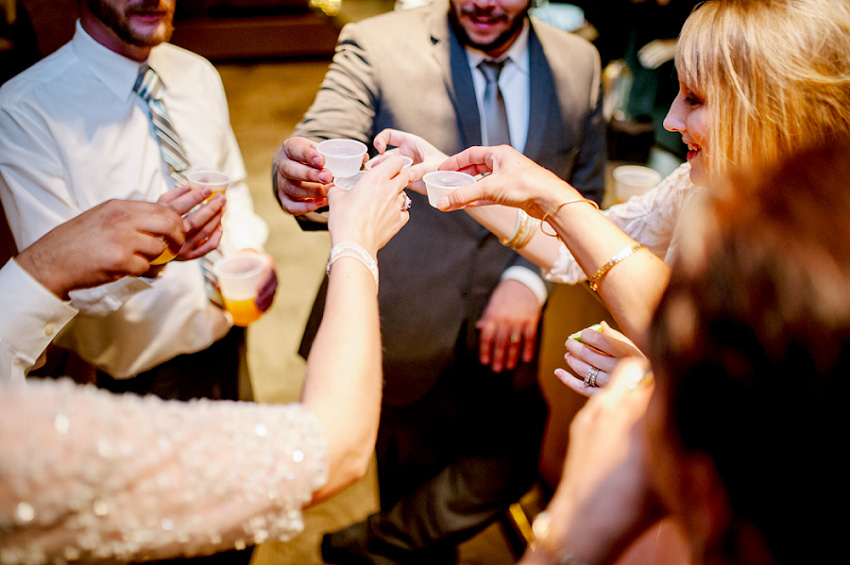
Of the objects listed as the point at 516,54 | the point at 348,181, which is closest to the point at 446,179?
the point at 348,181

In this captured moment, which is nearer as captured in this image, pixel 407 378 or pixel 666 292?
pixel 666 292

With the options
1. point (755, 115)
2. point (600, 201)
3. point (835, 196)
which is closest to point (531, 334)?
point (600, 201)

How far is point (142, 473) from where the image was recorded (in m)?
0.75

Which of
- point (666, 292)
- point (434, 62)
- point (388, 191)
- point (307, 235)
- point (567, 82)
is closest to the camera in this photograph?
point (666, 292)

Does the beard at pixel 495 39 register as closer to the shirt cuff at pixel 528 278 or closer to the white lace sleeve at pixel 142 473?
the shirt cuff at pixel 528 278

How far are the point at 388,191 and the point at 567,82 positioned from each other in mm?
1077

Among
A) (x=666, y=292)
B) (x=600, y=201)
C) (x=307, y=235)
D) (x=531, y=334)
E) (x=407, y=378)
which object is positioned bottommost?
(x=307, y=235)

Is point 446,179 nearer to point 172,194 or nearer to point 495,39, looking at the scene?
point 495,39

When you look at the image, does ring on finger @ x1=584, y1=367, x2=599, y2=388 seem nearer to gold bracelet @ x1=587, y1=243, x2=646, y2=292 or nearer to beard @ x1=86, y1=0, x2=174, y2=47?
gold bracelet @ x1=587, y1=243, x2=646, y2=292

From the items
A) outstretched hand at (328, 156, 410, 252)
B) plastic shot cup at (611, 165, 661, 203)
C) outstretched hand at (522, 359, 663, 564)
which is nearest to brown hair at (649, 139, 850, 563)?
outstretched hand at (522, 359, 663, 564)

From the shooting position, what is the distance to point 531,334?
206 centimetres

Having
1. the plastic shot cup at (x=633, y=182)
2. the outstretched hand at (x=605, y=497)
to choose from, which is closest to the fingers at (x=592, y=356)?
the outstretched hand at (x=605, y=497)

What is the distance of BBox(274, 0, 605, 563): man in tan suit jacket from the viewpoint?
179cm

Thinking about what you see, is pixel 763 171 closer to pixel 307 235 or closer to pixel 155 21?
pixel 155 21
